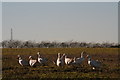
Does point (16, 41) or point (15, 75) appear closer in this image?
point (15, 75)

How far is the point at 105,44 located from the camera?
293ft

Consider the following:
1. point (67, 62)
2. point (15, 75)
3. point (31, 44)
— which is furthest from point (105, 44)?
point (15, 75)

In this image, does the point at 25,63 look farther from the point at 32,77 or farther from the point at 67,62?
the point at 32,77

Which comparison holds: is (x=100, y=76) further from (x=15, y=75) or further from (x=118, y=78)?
(x=15, y=75)

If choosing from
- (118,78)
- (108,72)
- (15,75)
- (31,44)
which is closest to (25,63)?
(15,75)

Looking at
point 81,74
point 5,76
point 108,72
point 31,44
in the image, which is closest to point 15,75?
point 5,76

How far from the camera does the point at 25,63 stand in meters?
21.0

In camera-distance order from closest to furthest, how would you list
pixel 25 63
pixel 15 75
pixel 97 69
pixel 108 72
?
pixel 15 75 → pixel 108 72 → pixel 97 69 → pixel 25 63

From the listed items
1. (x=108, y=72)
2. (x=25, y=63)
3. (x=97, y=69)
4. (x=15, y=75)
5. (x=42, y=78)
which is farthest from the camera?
(x=25, y=63)

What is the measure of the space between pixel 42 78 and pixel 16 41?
249 ft

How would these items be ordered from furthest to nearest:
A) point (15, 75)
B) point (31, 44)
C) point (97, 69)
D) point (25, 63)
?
point (31, 44) → point (25, 63) → point (97, 69) → point (15, 75)

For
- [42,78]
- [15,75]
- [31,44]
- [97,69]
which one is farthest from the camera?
[31,44]

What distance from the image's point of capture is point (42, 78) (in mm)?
15562

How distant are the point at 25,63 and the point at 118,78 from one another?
7342 mm
